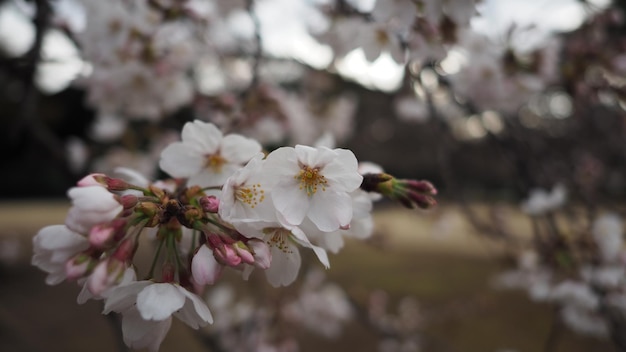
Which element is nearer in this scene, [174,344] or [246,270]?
[246,270]

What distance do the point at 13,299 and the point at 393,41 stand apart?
458 centimetres

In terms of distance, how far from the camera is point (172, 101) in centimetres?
137

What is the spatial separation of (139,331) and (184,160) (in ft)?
0.70

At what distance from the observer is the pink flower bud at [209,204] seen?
0.45m

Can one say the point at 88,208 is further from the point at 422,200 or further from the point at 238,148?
the point at 422,200

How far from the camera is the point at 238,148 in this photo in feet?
1.84

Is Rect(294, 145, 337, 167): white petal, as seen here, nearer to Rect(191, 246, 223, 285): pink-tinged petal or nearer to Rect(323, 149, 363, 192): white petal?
Rect(323, 149, 363, 192): white petal

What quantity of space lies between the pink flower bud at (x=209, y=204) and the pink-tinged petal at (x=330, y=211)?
0.10m

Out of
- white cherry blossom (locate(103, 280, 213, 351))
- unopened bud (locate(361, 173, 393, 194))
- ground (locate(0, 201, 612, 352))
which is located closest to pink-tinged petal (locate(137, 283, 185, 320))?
white cherry blossom (locate(103, 280, 213, 351))

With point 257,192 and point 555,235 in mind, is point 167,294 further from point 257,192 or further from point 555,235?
point 555,235

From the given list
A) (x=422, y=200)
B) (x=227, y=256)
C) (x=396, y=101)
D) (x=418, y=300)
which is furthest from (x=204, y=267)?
(x=418, y=300)

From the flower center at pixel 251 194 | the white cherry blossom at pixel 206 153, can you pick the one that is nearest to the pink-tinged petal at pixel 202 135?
the white cherry blossom at pixel 206 153

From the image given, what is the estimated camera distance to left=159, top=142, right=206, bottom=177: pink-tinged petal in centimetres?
55

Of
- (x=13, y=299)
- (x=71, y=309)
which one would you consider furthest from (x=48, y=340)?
(x=13, y=299)
